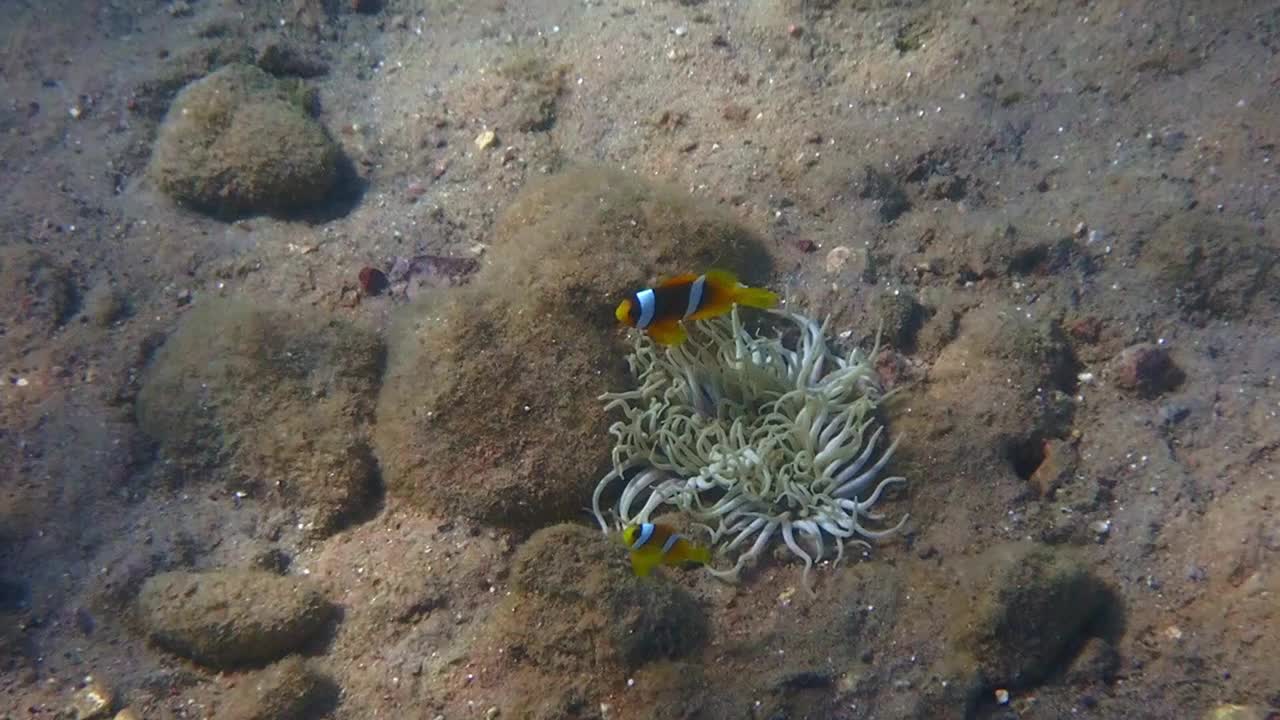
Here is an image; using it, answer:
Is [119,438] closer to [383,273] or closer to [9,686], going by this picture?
[9,686]

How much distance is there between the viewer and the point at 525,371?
3.62m

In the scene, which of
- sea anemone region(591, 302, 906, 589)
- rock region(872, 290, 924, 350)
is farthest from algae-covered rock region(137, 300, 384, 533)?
rock region(872, 290, 924, 350)

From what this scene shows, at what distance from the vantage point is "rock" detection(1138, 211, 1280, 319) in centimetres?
381

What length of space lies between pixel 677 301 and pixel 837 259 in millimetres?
1657

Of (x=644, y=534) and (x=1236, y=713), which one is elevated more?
(x=644, y=534)

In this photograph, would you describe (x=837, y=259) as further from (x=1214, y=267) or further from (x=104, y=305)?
(x=104, y=305)

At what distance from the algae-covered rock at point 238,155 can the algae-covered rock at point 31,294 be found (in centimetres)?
87

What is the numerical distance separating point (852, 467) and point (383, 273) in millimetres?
2857

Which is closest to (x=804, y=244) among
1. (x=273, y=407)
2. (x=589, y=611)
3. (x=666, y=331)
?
(x=666, y=331)

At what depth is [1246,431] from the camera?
134 inches

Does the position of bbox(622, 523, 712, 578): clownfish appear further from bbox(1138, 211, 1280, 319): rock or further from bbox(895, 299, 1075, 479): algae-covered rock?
bbox(1138, 211, 1280, 319): rock

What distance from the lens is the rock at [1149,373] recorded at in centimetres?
365

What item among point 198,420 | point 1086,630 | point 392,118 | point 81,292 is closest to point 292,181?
point 392,118

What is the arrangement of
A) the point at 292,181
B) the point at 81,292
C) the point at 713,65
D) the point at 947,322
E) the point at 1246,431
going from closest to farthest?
the point at 1246,431
the point at 947,322
the point at 81,292
the point at 292,181
the point at 713,65
